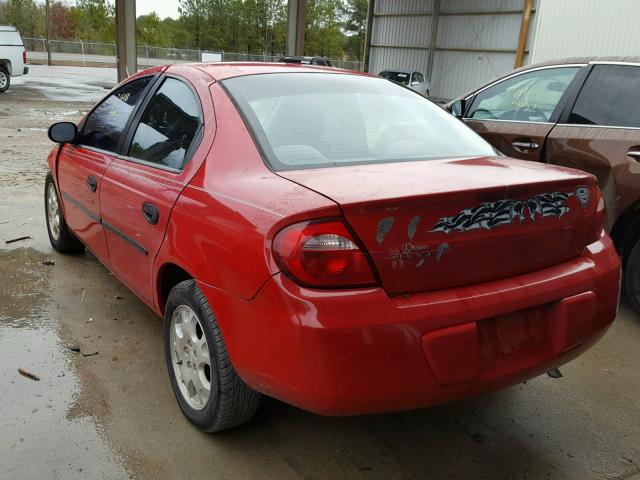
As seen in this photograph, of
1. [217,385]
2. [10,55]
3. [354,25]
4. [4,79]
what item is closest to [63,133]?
[217,385]

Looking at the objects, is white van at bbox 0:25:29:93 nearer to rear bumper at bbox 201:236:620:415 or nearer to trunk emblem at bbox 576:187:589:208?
rear bumper at bbox 201:236:620:415

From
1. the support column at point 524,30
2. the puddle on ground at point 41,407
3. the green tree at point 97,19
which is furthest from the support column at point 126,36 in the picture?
the green tree at point 97,19

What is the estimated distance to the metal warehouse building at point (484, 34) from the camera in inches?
607

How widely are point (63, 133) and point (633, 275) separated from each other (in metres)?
3.75

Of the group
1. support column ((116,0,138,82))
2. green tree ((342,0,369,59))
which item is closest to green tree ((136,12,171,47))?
green tree ((342,0,369,59))

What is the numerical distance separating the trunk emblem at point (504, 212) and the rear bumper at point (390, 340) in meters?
0.21

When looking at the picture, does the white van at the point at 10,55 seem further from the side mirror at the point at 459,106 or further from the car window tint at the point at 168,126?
the car window tint at the point at 168,126

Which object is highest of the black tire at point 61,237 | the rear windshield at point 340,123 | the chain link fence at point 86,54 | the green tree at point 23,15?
A: the green tree at point 23,15

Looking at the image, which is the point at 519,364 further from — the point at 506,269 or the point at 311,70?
the point at 311,70

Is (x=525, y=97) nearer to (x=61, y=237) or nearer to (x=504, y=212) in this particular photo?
(x=504, y=212)

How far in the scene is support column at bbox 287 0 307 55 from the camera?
23844 mm

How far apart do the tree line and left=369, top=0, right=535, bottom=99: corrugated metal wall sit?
15.7m

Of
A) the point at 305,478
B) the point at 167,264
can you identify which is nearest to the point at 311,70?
the point at 167,264

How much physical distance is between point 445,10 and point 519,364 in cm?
2641
